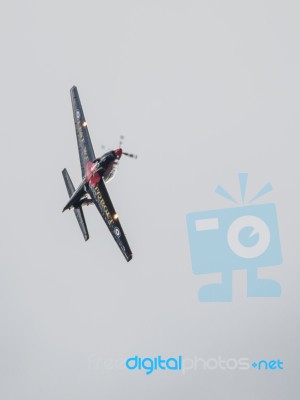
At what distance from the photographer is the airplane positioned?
8275 centimetres

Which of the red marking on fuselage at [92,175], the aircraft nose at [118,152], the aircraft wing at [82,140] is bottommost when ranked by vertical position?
the red marking on fuselage at [92,175]

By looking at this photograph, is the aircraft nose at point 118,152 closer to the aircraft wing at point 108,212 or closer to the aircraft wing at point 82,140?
the aircraft wing at point 108,212

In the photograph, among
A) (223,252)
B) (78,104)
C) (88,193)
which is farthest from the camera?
(223,252)

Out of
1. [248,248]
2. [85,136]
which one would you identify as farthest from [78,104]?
[248,248]

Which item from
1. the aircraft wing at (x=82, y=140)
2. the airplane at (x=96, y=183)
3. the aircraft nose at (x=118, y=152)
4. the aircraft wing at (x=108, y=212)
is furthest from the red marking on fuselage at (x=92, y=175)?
the aircraft nose at (x=118, y=152)

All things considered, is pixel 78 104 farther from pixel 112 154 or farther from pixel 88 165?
pixel 112 154

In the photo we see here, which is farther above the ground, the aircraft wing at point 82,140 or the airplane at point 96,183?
the aircraft wing at point 82,140

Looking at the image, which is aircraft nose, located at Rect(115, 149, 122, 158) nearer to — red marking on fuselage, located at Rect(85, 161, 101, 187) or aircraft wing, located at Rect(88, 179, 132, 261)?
red marking on fuselage, located at Rect(85, 161, 101, 187)

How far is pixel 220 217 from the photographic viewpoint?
18912 cm

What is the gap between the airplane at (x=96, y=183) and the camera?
82.8 m

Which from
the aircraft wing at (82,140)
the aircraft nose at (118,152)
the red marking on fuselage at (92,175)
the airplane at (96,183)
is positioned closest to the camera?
the aircraft nose at (118,152)

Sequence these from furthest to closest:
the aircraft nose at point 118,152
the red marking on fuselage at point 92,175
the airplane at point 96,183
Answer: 1. the red marking on fuselage at point 92,175
2. the airplane at point 96,183
3. the aircraft nose at point 118,152

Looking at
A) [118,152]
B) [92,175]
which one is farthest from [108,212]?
[118,152]

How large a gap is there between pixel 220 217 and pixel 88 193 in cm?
10225
